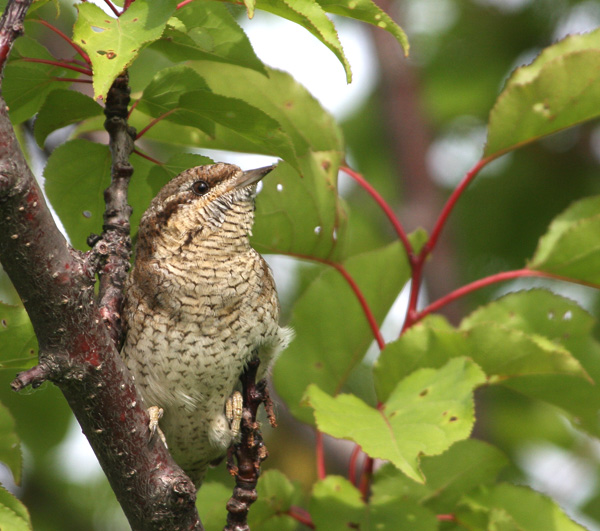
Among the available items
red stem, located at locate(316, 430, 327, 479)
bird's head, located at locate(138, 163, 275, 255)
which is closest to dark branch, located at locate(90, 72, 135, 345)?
bird's head, located at locate(138, 163, 275, 255)

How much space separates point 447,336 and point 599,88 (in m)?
0.91

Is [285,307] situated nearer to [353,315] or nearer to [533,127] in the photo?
[353,315]

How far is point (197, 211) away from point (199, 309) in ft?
1.11

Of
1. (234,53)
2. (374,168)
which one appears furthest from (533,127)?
(374,168)

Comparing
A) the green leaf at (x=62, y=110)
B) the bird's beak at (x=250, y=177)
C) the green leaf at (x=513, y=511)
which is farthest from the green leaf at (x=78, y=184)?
the green leaf at (x=513, y=511)

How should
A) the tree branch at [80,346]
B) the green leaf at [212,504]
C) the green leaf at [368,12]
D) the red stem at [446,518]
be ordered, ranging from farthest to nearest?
the red stem at [446,518] < the green leaf at [212,504] < the green leaf at [368,12] < the tree branch at [80,346]

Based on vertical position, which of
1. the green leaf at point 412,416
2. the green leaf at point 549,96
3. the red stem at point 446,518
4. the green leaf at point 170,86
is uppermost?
the green leaf at point 549,96

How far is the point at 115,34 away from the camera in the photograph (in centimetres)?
163

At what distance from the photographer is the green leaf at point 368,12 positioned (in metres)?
1.81

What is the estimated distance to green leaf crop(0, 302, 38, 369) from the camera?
77.6 inches

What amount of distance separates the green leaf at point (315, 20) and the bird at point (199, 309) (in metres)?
0.74

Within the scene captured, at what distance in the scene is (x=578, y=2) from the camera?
4.86 metres

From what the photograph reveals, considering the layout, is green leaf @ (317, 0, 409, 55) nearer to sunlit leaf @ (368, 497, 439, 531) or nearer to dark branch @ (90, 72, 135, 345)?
dark branch @ (90, 72, 135, 345)

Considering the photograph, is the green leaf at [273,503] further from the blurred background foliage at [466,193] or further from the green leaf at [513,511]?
the blurred background foliage at [466,193]
